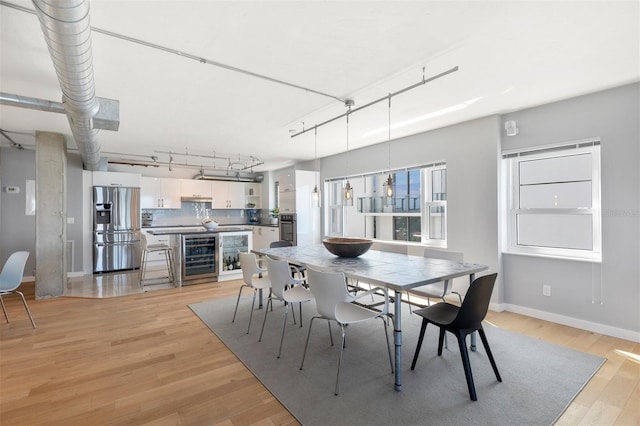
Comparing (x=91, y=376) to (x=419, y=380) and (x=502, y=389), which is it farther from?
(x=502, y=389)

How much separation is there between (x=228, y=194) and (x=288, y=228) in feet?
8.34

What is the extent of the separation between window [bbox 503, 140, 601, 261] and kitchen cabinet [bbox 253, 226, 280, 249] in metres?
4.94

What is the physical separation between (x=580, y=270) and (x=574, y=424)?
211 centimetres

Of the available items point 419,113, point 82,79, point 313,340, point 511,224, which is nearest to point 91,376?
point 313,340

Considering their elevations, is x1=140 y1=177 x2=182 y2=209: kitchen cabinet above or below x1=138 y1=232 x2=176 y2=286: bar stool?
above

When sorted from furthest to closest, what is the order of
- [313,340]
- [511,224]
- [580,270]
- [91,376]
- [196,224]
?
[196,224], [511,224], [580,270], [313,340], [91,376]

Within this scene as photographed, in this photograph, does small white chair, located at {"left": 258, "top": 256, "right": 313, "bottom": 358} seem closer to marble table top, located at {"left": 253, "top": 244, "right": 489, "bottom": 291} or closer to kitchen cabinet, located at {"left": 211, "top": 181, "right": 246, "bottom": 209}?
marble table top, located at {"left": 253, "top": 244, "right": 489, "bottom": 291}

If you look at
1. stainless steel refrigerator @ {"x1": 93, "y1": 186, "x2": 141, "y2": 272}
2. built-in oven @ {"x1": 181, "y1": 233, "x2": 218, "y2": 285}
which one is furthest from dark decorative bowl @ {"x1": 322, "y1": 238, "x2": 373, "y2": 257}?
stainless steel refrigerator @ {"x1": 93, "y1": 186, "x2": 141, "y2": 272}

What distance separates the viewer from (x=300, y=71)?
2686mm

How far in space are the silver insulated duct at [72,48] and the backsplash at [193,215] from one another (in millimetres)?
5006

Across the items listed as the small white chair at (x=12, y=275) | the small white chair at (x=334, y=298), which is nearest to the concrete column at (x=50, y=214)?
the small white chair at (x=12, y=275)

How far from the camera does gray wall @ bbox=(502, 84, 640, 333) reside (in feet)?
9.78

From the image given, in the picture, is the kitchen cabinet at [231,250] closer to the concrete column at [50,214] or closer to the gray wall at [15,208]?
the concrete column at [50,214]

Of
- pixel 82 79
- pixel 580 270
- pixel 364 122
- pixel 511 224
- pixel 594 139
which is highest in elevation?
pixel 364 122
